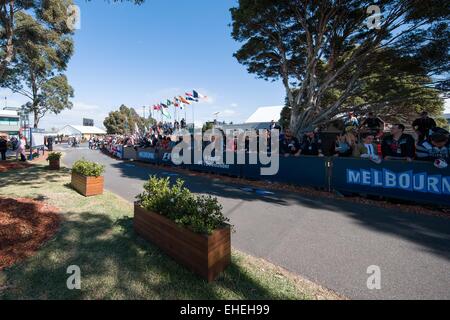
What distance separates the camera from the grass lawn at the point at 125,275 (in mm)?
2879

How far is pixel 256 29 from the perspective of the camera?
558 inches

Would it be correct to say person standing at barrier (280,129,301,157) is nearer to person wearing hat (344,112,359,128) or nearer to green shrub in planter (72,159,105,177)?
green shrub in planter (72,159,105,177)

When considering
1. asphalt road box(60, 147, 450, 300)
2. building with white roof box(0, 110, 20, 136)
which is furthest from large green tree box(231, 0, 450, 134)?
building with white roof box(0, 110, 20, 136)

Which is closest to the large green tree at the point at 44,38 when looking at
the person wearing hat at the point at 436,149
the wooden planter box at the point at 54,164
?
the wooden planter box at the point at 54,164

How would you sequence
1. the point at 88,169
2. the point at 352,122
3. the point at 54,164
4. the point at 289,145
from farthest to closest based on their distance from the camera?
the point at 352,122, the point at 54,164, the point at 289,145, the point at 88,169

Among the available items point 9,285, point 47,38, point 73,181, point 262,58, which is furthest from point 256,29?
point 9,285

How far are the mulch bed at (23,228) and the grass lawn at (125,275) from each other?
19 cm

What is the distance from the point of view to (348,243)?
4344mm

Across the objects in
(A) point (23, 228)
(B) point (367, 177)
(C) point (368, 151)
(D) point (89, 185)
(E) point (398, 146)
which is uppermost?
(E) point (398, 146)

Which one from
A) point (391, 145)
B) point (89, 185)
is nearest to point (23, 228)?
point (89, 185)

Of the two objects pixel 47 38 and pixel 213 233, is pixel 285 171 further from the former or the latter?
pixel 47 38

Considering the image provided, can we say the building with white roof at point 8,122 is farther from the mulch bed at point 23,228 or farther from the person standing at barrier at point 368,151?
the person standing at barrier at point 368,151

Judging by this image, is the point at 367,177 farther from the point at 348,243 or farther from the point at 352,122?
the point at 352,122

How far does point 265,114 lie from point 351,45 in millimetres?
21843
